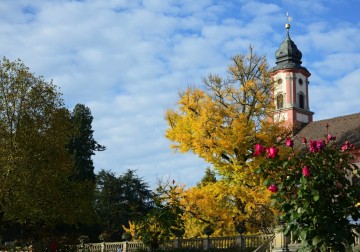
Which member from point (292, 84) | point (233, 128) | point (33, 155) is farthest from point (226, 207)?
point (292, 84)

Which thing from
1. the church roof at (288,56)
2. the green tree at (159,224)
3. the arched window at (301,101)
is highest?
the church roof at (288,56)

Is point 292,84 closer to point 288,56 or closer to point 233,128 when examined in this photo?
point 288,56

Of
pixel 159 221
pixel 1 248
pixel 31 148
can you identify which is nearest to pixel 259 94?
pixel 159 221

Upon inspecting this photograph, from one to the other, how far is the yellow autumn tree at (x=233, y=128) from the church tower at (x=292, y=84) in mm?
20643

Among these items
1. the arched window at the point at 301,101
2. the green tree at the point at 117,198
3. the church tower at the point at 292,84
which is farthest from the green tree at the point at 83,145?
the arched window at the point at 301,101

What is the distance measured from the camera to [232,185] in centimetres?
2748

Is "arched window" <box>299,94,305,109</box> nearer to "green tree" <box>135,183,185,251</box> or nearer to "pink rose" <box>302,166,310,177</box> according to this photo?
"green tree" <box>135,183,185,251</box>

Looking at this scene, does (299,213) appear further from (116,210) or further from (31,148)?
(116,210)

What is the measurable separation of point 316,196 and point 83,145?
40.0 metres

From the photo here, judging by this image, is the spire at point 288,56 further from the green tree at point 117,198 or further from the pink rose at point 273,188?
the pink rose at point 273,188

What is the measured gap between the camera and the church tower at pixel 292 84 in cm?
5047

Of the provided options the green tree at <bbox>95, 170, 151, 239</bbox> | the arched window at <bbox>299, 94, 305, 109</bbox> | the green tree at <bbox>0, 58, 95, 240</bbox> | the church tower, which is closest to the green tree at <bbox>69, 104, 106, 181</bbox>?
the green tree at <bbox>95, 170, 151, 239</bbox>

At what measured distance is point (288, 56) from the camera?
5159 cm

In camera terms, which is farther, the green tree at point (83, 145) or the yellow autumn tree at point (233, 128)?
the green tree at point (83, 145)
